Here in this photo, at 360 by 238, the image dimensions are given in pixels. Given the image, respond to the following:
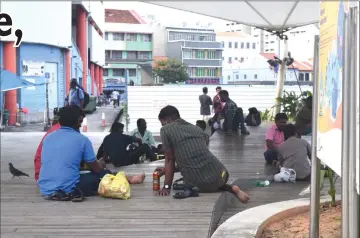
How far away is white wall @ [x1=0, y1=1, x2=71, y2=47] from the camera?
80.2 feet

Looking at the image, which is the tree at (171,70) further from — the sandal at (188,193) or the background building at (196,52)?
the sandal at (188,193)

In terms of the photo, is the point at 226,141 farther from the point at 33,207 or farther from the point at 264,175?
the point at 33,207

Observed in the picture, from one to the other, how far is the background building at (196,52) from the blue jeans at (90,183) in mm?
39266

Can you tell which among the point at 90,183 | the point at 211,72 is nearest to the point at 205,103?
the point at 90,183

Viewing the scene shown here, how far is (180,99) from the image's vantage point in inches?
1069

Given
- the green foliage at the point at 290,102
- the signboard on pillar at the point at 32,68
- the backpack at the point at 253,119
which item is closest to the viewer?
the backpack at the point at 253,119

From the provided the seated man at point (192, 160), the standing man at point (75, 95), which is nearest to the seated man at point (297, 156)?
the seated man at point (192, 160)

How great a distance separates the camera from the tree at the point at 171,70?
48344 millimetres

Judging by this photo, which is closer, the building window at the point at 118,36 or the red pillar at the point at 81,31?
the red pillar at the point at 81,31

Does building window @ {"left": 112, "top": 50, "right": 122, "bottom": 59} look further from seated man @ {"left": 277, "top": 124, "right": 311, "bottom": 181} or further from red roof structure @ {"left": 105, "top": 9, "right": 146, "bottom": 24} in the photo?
seated man @ {"left": 277, "top": 124, "right": 311, "bottom": 181}

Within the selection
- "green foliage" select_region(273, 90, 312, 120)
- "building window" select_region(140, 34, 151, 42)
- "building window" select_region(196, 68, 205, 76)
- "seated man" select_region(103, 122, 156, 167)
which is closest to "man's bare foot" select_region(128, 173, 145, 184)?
"seated man" select_region(103, 122, 156, 167)

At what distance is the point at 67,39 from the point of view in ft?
83.7

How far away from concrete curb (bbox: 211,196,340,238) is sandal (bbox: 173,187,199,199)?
1.22 meters

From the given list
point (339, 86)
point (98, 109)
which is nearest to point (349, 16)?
point (339, 86)
